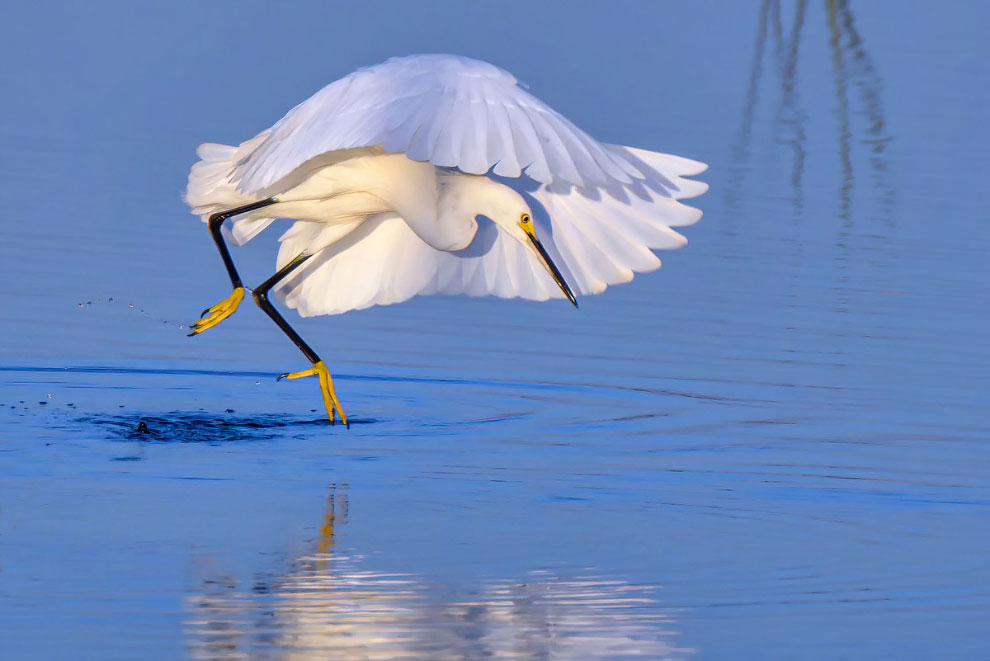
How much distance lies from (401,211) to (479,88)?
148 cm

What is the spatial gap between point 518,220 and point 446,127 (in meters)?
1.61

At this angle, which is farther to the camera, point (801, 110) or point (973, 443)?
point (801, 110)

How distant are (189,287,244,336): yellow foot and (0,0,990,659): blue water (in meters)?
0.39

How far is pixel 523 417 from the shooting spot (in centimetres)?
970

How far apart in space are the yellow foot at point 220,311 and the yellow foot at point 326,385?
43 cm

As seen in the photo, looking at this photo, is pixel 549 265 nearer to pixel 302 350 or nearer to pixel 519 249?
pixel 519 249

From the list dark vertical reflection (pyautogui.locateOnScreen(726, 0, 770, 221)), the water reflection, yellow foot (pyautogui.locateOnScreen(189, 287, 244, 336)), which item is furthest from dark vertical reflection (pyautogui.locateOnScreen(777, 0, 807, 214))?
yellow foot (pyautogui.locateOnScreen(189, 287, 244, 336))

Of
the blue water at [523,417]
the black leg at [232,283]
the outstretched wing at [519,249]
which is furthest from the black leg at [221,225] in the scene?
the blue water at [523,417]

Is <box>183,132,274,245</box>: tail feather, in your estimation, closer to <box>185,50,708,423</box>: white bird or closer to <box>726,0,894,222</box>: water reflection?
<box>185,50,708,423</box>: white bird

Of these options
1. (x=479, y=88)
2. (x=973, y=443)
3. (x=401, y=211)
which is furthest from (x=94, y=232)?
(x=973, y=443)

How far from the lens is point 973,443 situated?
A: 917 cm

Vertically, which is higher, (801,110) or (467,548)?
(801,110)

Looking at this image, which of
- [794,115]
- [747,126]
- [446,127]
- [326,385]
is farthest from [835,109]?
[446,127]

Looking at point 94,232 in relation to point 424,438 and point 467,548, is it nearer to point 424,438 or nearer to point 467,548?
point 424,438
